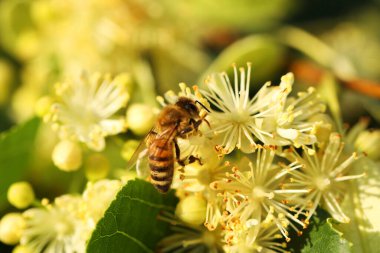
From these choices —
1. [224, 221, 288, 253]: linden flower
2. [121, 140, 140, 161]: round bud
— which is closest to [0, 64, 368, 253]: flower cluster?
[224, 221, 288, 253]: linden flower

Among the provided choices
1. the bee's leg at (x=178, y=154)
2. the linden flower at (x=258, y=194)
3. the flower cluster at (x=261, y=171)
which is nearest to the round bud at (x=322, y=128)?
the flower cluster at (x=261, y=171)

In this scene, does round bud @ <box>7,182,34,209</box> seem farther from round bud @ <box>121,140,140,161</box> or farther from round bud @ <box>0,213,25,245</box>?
round bud @ <box>121,140,140,161</box>

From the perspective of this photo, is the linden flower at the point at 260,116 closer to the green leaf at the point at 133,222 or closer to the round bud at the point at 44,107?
the green leaf at the point at 133,222

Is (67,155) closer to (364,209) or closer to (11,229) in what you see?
(11,229)

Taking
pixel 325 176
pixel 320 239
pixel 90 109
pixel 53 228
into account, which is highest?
pixel 90 109

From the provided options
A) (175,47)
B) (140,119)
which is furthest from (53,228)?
(175,47)

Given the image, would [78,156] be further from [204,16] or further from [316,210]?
[204,16]
